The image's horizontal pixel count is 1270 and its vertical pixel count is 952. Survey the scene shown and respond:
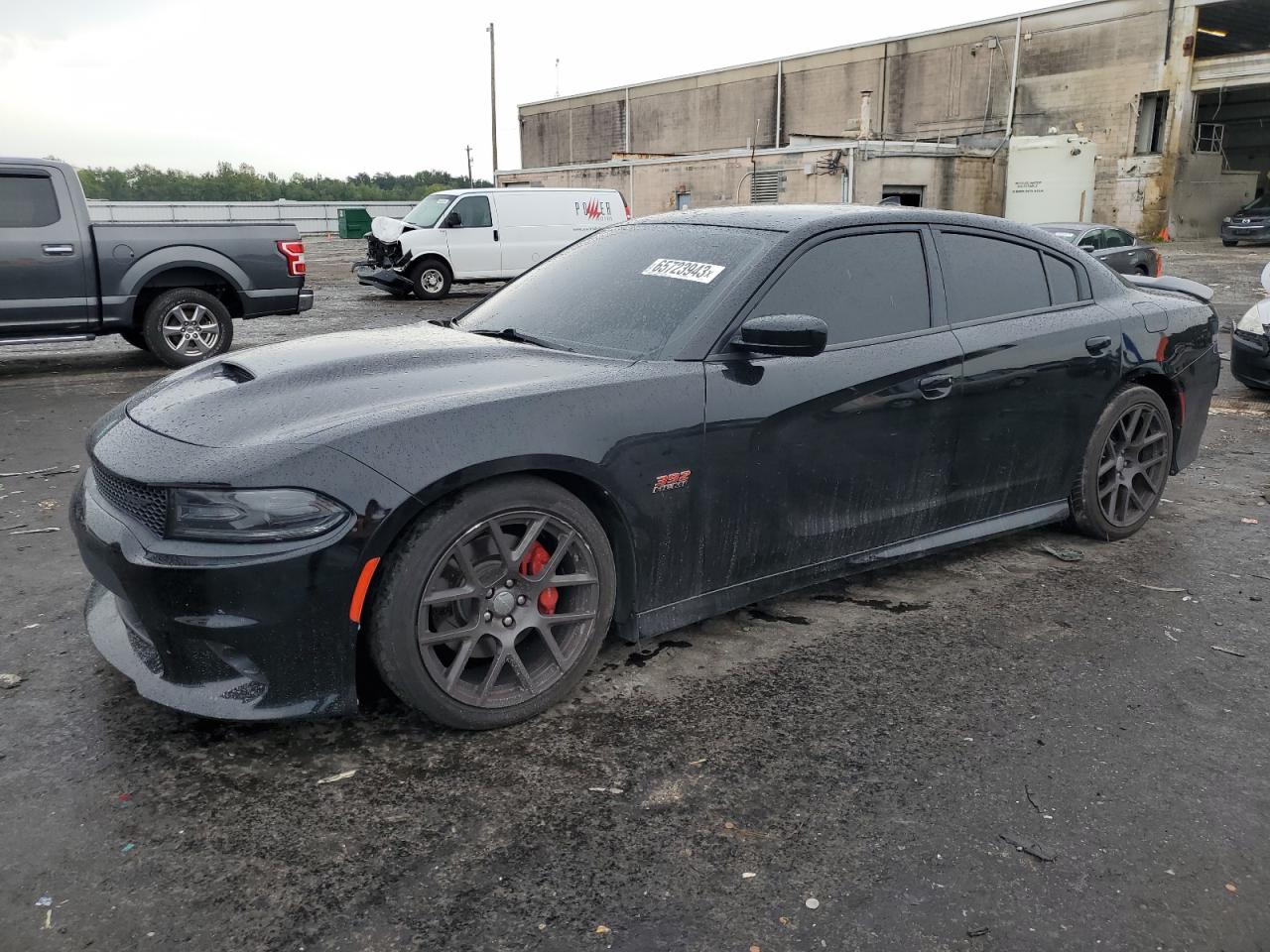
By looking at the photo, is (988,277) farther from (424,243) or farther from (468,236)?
(468,236)

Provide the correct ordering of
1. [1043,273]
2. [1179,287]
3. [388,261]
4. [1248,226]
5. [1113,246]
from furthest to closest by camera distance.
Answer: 1. [1248,226]
2. [388,261]
3. [1113,246]
4. [1179,287]
5. [1043,273]

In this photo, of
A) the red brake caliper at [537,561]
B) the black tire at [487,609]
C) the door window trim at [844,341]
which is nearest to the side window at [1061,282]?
the door window trim at [844,341]

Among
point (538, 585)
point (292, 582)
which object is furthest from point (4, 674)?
point (538, 585)

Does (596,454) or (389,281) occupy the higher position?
(596,454)

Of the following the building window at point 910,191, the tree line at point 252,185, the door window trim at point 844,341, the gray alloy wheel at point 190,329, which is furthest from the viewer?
the tree line at point 252,185

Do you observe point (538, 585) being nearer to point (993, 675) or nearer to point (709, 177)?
point (993, 675)

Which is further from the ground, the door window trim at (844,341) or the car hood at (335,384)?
the door window trim at (844,341)

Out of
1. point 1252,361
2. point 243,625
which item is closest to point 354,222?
point 1252,361

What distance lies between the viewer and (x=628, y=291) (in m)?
3.76

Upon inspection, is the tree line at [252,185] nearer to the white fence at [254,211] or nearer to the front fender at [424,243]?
the white fence at [254,211]

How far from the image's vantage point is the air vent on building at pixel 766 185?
3247 centimetres

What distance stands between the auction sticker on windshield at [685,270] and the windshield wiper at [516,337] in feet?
1.61

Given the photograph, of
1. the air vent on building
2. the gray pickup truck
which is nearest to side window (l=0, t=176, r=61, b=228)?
the gray pickup truck

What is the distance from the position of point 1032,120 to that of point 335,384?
40.3 metres
